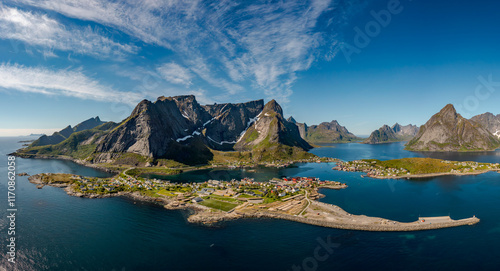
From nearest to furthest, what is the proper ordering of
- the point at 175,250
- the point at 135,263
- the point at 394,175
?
the point at 135,263, the point at 175,250, the point at 394,175

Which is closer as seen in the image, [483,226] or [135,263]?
[135,263]

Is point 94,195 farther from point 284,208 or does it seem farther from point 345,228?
point 345,228

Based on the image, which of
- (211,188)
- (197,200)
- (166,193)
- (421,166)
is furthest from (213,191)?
(421,166)

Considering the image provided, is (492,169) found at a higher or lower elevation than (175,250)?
higher

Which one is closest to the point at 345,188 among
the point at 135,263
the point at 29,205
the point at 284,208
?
the point at 284,208

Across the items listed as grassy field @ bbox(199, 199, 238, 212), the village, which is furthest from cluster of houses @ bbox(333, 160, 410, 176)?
grassy field @ bbox(199, 199, 238, 212)

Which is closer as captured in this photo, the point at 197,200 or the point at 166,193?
the point at 197,200

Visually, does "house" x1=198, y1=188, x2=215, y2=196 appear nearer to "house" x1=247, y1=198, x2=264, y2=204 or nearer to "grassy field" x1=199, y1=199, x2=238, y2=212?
"grassy field" x1=199, y1=199, x2=238, y2=212

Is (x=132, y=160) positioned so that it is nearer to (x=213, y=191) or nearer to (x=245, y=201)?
(x=213, y=191)
